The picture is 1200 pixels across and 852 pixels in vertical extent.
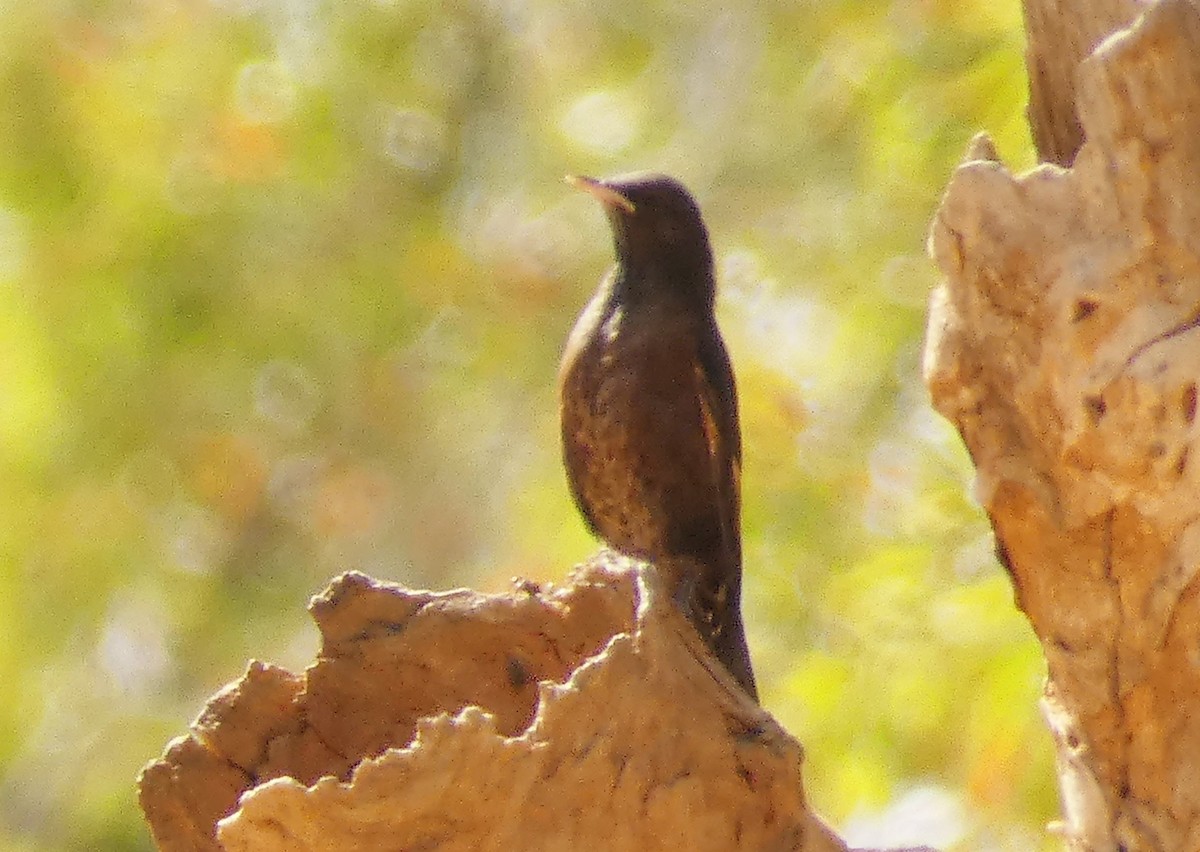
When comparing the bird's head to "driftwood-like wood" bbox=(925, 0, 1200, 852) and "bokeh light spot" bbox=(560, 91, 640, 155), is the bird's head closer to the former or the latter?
"driftwood-like wood" bbox=(925, 0, 1200, 852)

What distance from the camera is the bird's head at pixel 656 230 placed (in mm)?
4672

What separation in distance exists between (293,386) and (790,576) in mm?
3190

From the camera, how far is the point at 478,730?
251 cm

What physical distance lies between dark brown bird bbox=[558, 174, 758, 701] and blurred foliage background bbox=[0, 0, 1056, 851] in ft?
1.46

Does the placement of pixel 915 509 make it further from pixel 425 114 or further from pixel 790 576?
pixel 425 114

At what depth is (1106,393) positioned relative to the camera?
265cm

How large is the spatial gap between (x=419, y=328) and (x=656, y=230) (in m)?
3.15

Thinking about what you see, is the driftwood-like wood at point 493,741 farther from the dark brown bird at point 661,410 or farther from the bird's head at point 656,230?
the bird's head at point 656,230

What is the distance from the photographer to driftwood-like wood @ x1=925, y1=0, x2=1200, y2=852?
2662 mm

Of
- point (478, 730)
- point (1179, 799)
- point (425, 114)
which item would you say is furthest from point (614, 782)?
point (425, 114)

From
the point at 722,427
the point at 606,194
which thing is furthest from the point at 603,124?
the point at 722,427

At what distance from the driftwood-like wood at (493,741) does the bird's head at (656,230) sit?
5.79ft

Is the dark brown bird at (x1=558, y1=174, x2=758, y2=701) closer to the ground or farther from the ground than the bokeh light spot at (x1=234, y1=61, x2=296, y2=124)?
closer to the ground

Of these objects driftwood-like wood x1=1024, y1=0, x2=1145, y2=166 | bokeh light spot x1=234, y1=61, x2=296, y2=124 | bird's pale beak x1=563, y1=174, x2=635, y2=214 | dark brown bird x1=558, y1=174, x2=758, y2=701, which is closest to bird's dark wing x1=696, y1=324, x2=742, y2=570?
dark brown bird x1=558, y1=174, x2=758, y2=701
